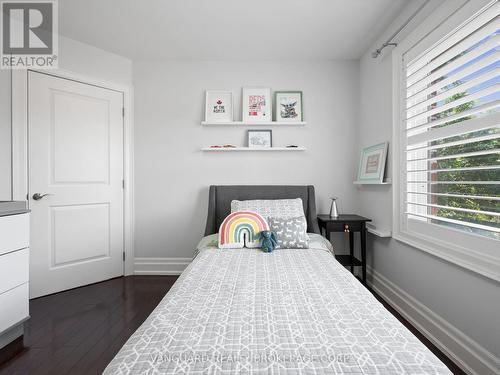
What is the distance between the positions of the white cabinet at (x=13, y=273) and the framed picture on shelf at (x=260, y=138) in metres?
2.17

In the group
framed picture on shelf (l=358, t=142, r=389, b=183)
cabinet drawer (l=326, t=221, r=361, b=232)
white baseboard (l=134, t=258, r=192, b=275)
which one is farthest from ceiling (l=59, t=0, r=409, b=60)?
white baseboard (l=134, t=258, r=192, b=275)

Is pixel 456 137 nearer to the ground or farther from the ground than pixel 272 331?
farther from the ground

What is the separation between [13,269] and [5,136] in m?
Answer: 1.32

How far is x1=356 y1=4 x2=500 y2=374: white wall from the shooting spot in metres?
1.44

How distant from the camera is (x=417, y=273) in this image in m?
2.02

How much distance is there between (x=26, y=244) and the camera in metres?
1.91

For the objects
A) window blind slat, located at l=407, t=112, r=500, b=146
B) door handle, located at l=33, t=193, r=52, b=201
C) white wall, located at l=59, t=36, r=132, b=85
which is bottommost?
door handle, located at l=33, t=193, r=52, b=201

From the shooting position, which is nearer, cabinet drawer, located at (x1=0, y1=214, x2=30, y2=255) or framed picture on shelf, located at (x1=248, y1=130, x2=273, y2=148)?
cabinet drawer, located at (x1=0, y1=214, x2=30, y2=255)

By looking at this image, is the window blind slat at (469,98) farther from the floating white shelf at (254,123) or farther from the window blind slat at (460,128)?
the floating white shelf at (254,123)

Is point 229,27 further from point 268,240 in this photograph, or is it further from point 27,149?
point 27,149

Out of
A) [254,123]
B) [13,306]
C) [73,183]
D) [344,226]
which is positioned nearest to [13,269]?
[13,306]

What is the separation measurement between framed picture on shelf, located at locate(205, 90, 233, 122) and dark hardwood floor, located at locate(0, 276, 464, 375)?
1.98 metres
